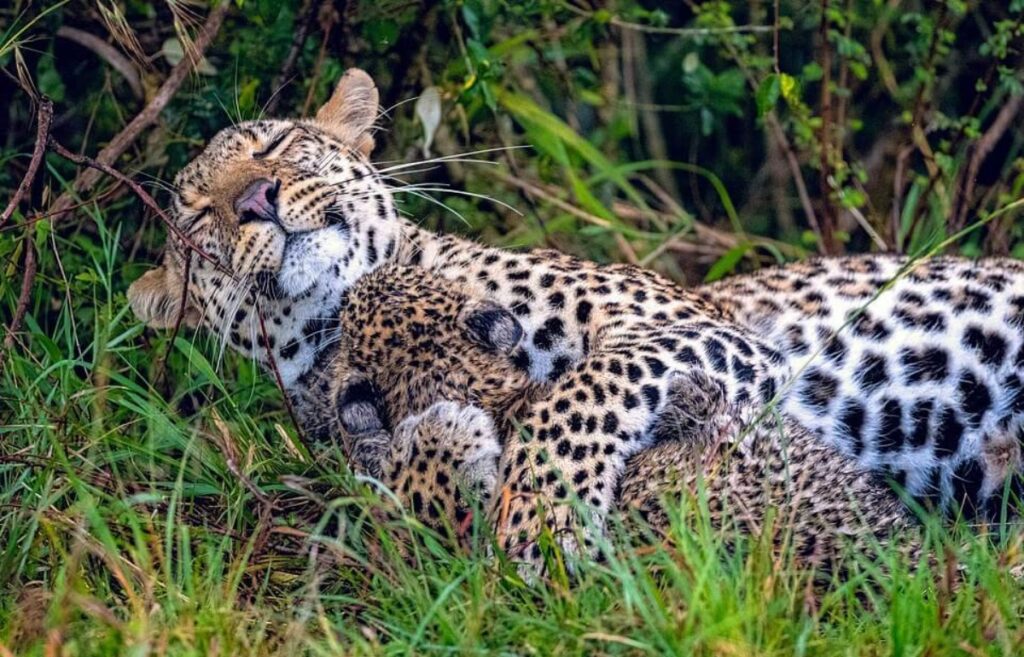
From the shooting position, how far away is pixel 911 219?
8.65 m

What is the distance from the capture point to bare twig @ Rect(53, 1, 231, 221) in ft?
23.5

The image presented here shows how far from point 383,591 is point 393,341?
1075 mm

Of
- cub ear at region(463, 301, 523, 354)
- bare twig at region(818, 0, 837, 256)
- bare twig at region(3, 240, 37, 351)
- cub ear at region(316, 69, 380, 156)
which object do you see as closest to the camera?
cub ear at region(463, 301, 523, 354)

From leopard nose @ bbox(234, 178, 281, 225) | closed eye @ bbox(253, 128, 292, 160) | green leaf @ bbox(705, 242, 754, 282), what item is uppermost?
closed eye @ bbox(253, 128, 292, 160)

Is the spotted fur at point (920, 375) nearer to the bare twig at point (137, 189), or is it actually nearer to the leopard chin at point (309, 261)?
the leopard chin at point (309, 261)

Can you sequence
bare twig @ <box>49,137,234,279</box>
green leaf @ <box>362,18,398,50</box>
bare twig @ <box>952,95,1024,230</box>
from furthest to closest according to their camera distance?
bare twig @ <box>952,95,1024,230</box>, green leaf @ <box>362,18,398,50</box>, bare twig @ <box>49,137,234,279</box>

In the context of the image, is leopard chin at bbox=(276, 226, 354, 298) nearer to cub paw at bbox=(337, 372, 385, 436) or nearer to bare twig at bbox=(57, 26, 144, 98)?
cub paw at bbox=(337, 372, 385, 436)

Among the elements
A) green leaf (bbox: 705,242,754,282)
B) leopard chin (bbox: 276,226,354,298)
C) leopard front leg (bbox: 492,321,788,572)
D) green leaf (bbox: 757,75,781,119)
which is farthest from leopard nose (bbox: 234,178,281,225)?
green leaf (bbox: 705,242,754,282)

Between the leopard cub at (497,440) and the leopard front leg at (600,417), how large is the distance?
0.23 ft

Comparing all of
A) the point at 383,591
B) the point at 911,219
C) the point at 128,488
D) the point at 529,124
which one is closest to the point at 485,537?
the point at 383,591

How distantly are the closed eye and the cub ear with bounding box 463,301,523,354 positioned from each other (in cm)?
159

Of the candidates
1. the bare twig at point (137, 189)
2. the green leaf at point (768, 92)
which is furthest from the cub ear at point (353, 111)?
the green leaf at point (768, 92)

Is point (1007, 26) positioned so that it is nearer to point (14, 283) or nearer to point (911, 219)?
point (911, 219)

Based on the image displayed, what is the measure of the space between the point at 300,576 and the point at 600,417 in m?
1.19
